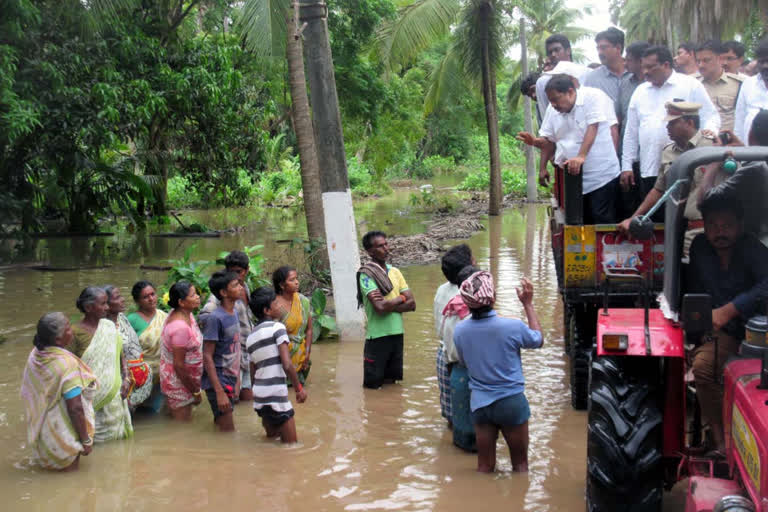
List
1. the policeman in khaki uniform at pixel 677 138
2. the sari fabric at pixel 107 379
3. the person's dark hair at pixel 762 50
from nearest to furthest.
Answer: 1. the policeman in khaki uniform at pixel 677 138
2. the sari fabric at pixel 107 379
3. the person's dark hair at pixel 762 50

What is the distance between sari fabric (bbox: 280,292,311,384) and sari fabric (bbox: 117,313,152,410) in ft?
4.19

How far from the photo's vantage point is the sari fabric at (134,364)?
6539mm

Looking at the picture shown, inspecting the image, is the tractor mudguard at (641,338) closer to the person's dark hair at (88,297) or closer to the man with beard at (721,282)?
the man with beard at (721,282)

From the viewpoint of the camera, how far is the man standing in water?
301 inches

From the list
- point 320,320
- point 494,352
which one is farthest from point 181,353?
point 320,320

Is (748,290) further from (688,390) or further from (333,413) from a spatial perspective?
(333,413)

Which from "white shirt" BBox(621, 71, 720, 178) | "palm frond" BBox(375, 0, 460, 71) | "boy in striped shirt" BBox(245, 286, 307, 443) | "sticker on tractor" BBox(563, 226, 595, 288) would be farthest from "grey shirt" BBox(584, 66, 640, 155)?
"palm frond" BBox(375, 0, 460, 71)

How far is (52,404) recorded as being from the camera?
559cm

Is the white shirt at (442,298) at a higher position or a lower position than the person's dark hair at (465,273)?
lower

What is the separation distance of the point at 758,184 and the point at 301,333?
447cm

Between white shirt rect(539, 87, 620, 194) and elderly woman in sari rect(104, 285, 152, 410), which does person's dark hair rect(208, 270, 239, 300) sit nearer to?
elderly woman in sari rect(104, 285, 152, 410)

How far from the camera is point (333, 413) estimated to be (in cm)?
721

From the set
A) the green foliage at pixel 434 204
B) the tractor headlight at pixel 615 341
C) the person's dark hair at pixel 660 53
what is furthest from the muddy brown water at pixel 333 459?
the green foliage at pixel 434 204

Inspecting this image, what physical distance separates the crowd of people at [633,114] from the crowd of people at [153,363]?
9.16 feet
